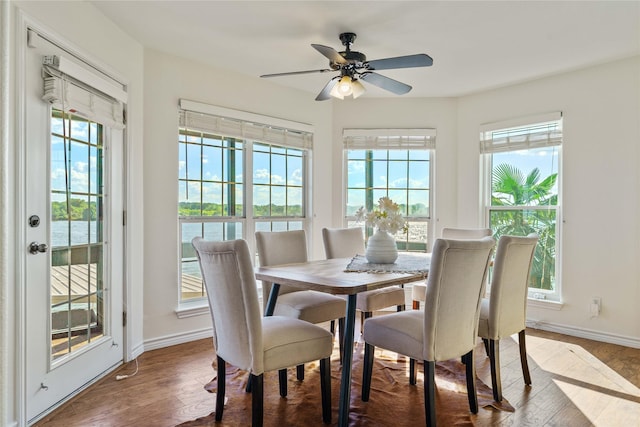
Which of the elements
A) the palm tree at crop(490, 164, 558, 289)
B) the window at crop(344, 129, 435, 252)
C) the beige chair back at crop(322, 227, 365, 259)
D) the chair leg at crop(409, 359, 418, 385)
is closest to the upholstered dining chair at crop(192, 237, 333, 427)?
the chair leg at crop(409, 359, 418, 385)

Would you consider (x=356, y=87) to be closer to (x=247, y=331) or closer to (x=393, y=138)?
(x=247, y=331)

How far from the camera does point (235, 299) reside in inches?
75.0

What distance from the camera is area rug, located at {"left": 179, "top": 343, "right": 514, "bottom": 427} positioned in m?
2.16

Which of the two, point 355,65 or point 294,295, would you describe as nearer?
point 355,65

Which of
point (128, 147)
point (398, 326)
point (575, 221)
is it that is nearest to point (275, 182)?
point (128, 147)

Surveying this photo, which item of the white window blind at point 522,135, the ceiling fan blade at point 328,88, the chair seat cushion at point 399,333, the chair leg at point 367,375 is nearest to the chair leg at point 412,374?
the chair leg at point 367,375

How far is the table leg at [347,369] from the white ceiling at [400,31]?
1894mm

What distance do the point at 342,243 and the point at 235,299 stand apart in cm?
175

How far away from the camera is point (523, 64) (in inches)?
142

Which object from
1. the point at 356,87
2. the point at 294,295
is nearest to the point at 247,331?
the point at 294,295

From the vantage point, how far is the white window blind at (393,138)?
183 inches

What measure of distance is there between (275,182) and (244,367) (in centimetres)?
260

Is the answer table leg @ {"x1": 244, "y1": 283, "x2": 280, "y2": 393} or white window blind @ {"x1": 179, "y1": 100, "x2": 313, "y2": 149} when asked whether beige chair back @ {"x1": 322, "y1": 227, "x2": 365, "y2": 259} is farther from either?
white window blind @ {"x1": 179, "y1": 100, "x2": 313, "y2": 149}

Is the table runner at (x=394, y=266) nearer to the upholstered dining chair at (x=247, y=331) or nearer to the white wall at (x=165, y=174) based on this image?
the upholstered dining chair at (x=247, y=331)
